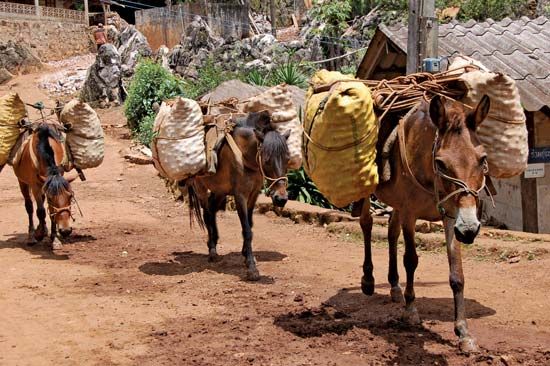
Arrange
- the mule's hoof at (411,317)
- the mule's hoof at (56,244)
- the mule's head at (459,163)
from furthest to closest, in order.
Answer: the mule's hoof at (56,244), the mule's hoof at (411,317), the mule's head at (459,163)

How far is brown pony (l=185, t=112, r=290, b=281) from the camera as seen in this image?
27.0 feet

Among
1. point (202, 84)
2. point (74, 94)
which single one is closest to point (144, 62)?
point (202, 84)

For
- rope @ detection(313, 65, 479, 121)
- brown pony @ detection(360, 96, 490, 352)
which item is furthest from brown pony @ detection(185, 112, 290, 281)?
brown pony @ detection(360, 96, 490, 352)

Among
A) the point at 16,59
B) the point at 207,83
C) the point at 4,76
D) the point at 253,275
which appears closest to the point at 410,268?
the point at 253,275

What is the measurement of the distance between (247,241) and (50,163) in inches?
144

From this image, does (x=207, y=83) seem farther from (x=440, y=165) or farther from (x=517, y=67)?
(x=440, y=165)

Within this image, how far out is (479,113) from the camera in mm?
5113

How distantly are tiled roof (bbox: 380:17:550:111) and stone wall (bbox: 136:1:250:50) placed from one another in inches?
833

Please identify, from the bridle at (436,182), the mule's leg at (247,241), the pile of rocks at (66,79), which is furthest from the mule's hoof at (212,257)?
the pile of rocks at (66,79)

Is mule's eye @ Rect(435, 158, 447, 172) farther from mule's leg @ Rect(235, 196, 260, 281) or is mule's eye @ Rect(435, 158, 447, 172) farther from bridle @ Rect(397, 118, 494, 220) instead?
mule's leg @ Rect(235, 196, 260, 281)

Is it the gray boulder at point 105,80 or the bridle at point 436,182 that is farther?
the gray boulder at point 105,80

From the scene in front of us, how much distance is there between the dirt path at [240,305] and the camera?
18.6 feet

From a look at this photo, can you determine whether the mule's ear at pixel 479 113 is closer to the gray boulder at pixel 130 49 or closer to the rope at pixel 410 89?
A: the rope at pixel 410 89

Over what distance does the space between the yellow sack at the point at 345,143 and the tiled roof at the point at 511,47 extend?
14.1 feet
